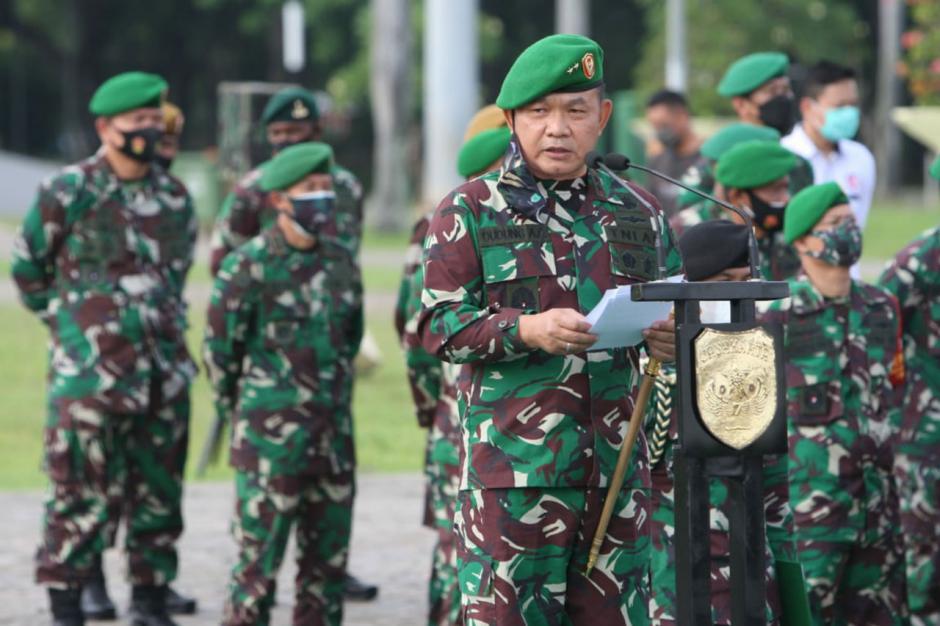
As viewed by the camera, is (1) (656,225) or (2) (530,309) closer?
(2) (530,309)

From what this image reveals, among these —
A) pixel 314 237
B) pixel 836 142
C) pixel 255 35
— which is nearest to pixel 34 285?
pixel 314 237

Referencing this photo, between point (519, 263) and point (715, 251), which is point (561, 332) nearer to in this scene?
point (519, 263)

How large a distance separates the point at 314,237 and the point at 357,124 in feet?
145

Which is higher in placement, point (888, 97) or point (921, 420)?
point (888, 97)

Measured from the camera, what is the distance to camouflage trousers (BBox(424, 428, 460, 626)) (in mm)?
7497

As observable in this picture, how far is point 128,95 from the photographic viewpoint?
8.45 metres

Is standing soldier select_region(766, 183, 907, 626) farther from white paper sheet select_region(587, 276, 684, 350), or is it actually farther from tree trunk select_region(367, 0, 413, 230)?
tree trunk select_region(367, 0, 413, 230)

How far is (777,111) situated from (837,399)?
10.6ft

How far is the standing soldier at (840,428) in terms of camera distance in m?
6.78

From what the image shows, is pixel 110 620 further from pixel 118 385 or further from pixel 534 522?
pixel 534 522

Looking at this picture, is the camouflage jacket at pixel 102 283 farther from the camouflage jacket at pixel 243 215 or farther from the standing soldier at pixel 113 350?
the camouflage jacket at pixel 243 215

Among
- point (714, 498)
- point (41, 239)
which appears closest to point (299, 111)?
point (41, 239)

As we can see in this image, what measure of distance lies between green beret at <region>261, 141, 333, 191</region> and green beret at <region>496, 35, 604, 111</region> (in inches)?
112

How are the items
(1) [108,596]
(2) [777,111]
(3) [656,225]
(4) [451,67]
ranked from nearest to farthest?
(3) [656,225], (1) [108,596], (2) [777,111], (4) [451,67]
